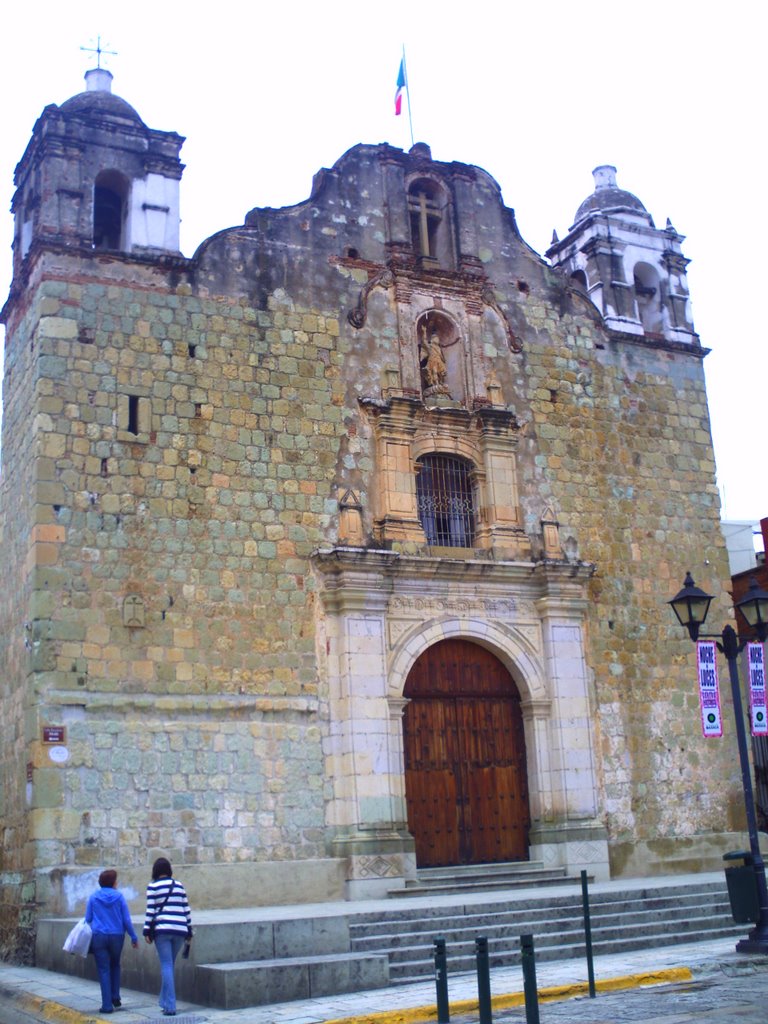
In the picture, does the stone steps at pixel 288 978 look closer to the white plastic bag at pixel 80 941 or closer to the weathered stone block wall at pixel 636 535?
the white plastic bag at pixel 80 941

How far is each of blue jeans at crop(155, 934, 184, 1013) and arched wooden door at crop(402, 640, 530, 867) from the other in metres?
6.43

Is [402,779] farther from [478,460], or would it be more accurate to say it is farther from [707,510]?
[707,510]

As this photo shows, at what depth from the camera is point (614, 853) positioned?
1756cm

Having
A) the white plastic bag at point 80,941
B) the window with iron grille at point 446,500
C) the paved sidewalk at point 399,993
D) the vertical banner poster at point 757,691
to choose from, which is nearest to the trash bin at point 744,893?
the paved sidewalk at point 399,993

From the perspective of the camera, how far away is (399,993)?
36.4 ft

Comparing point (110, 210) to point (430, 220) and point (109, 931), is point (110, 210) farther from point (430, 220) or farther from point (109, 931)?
point (109, 931)

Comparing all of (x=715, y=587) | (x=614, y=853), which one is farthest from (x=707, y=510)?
(x=614, y=853)

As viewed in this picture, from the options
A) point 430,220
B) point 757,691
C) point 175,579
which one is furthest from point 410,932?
point 430,220

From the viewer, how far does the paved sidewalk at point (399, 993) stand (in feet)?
32.8

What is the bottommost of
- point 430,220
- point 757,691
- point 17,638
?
point 757,691

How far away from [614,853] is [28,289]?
11.6m

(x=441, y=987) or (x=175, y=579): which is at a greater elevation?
(x=175, y=579)

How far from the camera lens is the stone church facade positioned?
1512cm

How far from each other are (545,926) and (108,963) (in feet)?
17.2
